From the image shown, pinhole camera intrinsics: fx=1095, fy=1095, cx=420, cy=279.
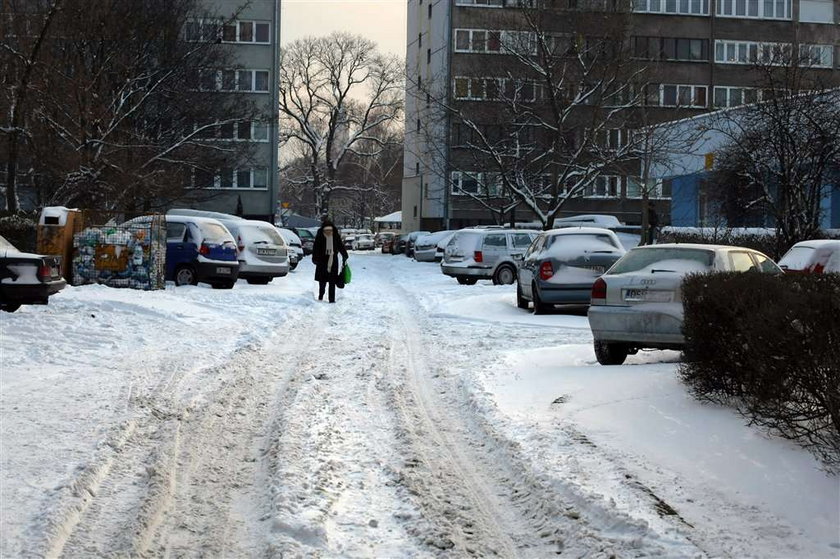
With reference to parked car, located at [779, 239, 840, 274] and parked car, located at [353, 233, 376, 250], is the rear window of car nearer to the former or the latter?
parked car, located at [779, 239, 840, 274]

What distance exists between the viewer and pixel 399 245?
6556 centimetres

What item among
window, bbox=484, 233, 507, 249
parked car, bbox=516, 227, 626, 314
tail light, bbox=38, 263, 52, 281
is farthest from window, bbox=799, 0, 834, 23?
tail light, bbox=38, 263, 52, 281

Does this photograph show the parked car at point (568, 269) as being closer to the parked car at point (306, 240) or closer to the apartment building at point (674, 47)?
the parked car at point (306, 240)

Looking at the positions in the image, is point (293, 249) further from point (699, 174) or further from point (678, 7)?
point (678, 7)

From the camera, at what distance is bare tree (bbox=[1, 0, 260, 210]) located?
30.8 m

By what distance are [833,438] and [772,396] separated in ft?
Result: 1.52

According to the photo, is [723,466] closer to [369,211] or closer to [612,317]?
[612,317]

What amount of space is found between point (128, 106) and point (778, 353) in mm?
34271

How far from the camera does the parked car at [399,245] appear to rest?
65.1 metres

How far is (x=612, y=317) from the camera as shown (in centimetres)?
1192

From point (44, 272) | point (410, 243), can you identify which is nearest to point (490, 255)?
point (44, 272)

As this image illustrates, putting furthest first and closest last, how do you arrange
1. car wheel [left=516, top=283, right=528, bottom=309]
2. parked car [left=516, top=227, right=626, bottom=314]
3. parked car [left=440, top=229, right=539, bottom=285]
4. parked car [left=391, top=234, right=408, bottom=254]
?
parked car [left=391, top=234, right=408, bottom=254]
parked car [left=440, top=229, right=539, bottom=285]
car wheel [left=516, top=283, right=528, bottom=309]
parked car [left=516, top=227, right=626, bottom=314]

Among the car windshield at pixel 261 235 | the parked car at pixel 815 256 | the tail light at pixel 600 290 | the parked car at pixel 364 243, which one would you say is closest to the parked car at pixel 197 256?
the car windshield at pixel 261 235

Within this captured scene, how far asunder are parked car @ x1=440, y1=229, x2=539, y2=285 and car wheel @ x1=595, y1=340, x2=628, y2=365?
17193mm
